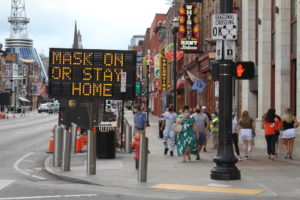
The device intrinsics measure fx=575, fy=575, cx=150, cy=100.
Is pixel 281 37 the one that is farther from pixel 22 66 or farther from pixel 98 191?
pixel 22 66

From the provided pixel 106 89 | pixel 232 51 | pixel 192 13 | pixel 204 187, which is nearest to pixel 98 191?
pixel 204 187

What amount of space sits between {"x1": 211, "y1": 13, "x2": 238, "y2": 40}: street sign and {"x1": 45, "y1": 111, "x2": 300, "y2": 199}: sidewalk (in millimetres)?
3231

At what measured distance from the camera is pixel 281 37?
69.0 ft

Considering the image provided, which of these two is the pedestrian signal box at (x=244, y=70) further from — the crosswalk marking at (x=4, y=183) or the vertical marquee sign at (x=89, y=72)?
the vertical marquee sign at (x=89, y=72)

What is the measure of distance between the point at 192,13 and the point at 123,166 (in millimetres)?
22252

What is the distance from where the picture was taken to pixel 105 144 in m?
18.0

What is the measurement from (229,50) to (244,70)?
0.63 metres

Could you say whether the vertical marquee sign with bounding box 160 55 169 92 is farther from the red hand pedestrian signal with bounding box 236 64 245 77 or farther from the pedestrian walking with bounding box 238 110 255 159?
the red hand pedestrian signal with bounding box 236 64 245 77

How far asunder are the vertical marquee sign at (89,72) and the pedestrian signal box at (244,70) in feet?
26.9

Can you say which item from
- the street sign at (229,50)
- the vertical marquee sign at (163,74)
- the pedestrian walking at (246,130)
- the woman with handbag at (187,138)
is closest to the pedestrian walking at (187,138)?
the woman with handbag at (187,138)

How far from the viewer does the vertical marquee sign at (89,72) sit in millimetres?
20375

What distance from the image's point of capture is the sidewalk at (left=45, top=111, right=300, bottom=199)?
11477 millimetres

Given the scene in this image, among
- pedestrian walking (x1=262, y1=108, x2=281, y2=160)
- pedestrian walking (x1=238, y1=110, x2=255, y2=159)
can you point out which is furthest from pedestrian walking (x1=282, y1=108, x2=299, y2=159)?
pedestrian walking (x1=238, y1=110, x2=255, y2=159)

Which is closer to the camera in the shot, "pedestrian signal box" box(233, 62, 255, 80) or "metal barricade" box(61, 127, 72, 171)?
"pedestrian signal box" box(233, 62, 255, 80)
